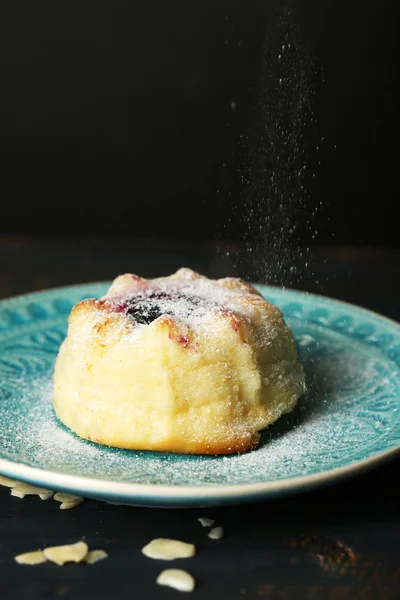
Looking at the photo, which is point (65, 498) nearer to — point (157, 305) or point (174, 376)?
point (174, 376)

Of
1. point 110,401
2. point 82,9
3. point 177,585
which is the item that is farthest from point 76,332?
point 82,9

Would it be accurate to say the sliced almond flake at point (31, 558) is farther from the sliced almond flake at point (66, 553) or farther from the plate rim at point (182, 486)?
the plate rim at point (182, 486)

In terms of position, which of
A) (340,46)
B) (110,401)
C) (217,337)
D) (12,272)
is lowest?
(12,272)

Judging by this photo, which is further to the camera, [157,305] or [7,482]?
[157,305]

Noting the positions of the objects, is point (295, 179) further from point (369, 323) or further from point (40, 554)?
point (40, 554)

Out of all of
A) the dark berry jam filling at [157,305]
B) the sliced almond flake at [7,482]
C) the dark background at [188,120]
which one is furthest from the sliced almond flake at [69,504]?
the dark background at [188,120]

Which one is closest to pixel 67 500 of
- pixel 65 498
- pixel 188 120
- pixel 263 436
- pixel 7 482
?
pixel 65 498

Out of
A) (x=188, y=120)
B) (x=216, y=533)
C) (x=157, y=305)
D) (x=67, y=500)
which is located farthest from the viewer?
(x=188, y=120)
